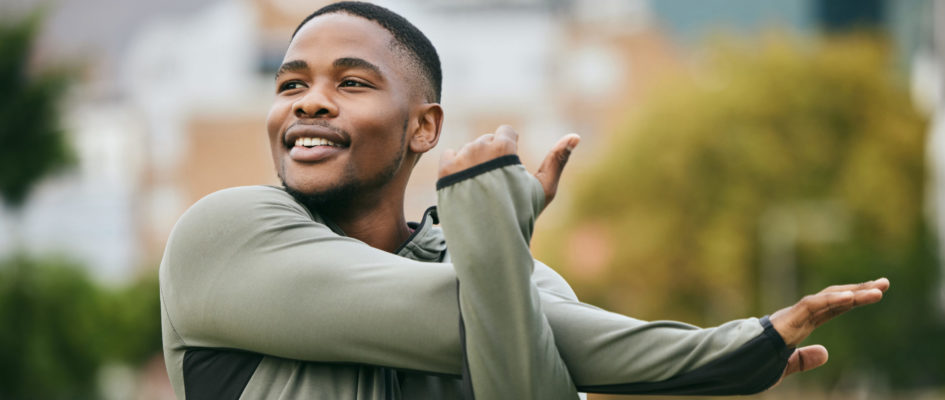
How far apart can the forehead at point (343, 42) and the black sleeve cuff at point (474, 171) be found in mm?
476

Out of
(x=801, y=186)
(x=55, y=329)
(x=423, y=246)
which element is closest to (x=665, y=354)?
(x=423, y=246)

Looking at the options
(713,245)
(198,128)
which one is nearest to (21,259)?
(713,245)

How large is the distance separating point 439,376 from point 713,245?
3007 centimetres

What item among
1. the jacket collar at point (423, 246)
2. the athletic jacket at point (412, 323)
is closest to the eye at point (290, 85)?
the athletic jacket at point (412, 323)

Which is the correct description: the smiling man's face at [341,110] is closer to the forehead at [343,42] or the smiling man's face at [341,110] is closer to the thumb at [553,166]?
the forehead at [343,42]

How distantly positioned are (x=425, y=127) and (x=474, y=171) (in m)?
0.57

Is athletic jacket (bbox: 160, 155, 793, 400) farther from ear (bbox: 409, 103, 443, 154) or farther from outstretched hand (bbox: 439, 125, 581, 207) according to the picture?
ear (bbox: 409, 103, 443, 154)

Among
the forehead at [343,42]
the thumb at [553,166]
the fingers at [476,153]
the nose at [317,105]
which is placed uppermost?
the forehead at [343,42]

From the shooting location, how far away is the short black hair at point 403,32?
2.62 metres

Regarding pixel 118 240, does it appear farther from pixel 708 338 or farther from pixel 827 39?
pixel 708 338

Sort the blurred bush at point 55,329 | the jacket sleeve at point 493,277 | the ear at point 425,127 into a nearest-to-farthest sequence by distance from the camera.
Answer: the jacket sleeve at point 493,277 → the ear at point 425,127 → the blurred bush at point 55,329

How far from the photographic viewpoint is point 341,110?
2.50 meters

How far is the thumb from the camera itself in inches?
93.7

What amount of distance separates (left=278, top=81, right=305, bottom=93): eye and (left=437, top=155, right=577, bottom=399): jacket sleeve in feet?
1.85
